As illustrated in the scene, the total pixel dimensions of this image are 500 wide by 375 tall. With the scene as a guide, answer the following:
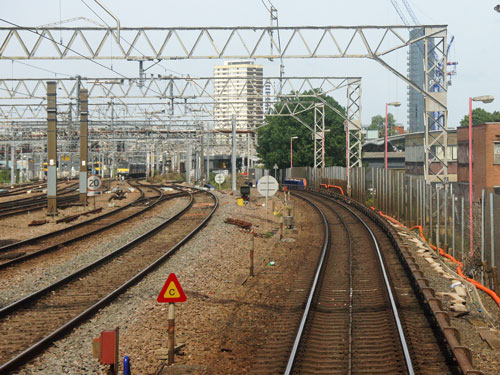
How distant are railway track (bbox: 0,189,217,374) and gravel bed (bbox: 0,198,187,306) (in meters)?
0.46

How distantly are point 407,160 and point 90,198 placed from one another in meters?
33.4

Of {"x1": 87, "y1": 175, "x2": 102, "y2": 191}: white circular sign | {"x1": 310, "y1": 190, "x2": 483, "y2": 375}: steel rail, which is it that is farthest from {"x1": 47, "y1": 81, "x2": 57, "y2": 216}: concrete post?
{"x1": 310, "y1": 190, "x2": 483, "y2": 375}: steel rail

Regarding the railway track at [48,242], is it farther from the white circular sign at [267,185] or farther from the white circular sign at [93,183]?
the white circular sign at [267,185]

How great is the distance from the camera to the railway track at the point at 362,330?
8133 mm

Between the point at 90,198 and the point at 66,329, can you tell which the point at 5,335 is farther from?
the point at 90,198

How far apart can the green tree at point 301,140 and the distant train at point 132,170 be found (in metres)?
31.1

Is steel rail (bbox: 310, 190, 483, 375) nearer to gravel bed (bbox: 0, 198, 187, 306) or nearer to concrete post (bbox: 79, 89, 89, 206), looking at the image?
gravel bed (bbox: 0, 198, 187, 306)

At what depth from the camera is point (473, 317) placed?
11.1 meters

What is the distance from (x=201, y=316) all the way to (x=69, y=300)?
2.88 meters

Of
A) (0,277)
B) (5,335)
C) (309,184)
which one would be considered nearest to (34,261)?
(0,277)

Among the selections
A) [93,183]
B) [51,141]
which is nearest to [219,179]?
[93,183]

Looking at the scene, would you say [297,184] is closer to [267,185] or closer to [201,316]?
[267,185]

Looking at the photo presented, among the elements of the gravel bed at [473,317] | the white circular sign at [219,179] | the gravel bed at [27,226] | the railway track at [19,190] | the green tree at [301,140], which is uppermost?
the green tree at [301,140]

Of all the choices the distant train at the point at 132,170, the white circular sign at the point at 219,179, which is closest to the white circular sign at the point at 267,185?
the white circular sign at the point at 219,179
